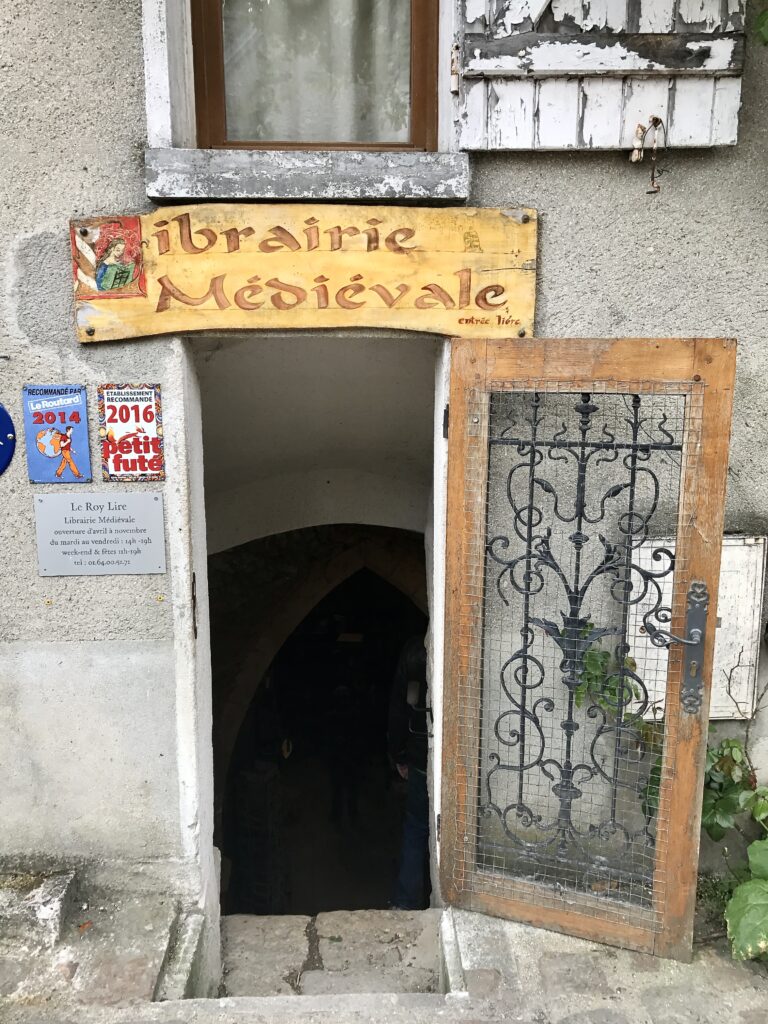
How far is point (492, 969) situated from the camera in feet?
8.36

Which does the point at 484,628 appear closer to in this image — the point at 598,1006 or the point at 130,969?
the point at 598,1006

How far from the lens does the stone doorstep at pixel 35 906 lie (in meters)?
2.60

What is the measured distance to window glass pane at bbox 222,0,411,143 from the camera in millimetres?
2688

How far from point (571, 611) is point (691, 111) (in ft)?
5.55

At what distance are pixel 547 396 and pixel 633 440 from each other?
0.34m

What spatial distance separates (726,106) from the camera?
2439 millimetres

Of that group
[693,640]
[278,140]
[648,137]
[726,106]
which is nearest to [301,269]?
[278,140]

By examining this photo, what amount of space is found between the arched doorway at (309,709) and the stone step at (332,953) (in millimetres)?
2255

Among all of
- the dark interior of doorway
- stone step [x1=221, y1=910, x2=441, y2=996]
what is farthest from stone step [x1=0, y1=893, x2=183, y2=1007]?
the dark interior of doorway

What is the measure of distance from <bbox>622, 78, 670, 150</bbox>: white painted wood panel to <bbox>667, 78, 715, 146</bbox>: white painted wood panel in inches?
1.1

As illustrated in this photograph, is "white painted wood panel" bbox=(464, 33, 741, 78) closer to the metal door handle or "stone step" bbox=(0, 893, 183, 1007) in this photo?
the metal door handle

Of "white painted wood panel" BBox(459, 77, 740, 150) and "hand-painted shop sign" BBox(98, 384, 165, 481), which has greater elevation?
"white painted wood panel" BBox(459, 77, 740, 150)

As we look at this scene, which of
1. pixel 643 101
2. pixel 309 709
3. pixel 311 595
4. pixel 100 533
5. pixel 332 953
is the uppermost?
pixel 643 101

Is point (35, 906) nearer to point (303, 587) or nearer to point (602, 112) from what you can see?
point (602, 112)
